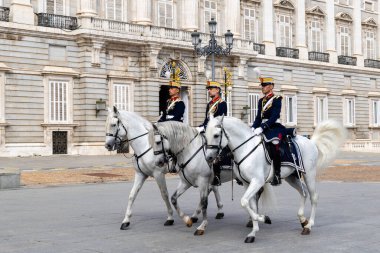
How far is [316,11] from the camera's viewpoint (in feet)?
170

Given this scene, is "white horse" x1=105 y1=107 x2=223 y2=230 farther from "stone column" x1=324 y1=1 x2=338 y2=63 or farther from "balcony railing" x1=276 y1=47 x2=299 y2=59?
"stone column" x1=324 y1=1 x2=338 y2=63

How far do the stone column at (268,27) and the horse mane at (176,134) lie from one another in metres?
38.0

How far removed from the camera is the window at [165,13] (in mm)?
40312

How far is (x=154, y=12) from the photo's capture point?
39938 mm

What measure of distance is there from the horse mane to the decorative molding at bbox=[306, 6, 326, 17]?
142ft

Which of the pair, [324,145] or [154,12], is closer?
[324,145]

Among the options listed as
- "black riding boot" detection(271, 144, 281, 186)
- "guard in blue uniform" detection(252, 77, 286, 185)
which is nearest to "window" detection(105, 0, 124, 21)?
"guard in blue uniform" detection(252, 77, 286, 185)

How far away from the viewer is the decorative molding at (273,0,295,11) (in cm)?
4868

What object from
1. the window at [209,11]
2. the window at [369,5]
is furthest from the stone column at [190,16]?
the window at [369,5]

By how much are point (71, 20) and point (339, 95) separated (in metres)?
27.8

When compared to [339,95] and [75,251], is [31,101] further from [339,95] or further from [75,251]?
[339,95]

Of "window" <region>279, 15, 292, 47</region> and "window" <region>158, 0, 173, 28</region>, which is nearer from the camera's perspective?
"window" <region>158, 0, 173, 28</region>

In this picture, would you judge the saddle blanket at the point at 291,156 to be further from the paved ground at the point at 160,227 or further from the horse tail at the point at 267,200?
the paved ground at the point at 160,227

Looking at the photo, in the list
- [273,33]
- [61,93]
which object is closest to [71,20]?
[61,93]
